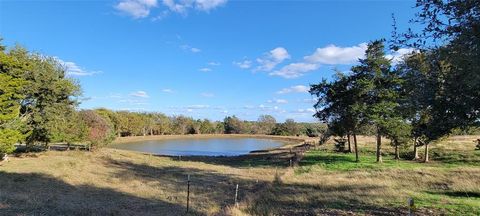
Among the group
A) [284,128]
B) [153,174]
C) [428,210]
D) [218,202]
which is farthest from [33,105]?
[284,128]

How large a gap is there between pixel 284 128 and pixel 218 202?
131 meters

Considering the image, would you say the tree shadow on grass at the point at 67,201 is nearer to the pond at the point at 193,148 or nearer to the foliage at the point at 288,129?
the pond at the point at 193,148

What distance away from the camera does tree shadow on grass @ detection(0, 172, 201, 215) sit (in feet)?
45.0

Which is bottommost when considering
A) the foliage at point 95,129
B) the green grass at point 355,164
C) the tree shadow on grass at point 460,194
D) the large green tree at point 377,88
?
the tree shadow on grass at point 460,194

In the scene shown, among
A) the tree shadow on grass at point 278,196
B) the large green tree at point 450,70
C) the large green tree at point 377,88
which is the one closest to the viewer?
→ the large green tree at point 450,70

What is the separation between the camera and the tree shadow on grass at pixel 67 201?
45.0 feet

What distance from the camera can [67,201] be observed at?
627 inches

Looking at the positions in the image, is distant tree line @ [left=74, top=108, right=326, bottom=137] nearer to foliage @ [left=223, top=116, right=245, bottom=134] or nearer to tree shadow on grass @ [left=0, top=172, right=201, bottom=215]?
foliage @ [left=223, top=116, right=245, bottom=134]

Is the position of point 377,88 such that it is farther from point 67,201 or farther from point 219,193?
point 67,201

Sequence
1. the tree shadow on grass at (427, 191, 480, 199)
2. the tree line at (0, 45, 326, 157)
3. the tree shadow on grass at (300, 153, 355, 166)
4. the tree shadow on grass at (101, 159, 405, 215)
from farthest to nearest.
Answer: the tree shadow on grass at (300, 153, 355, 166), the tree line at (0, 45, 326, 157), the tree shadow on grass at (427, 191, 480, 199), the tree shadow on grass at (101, 159, 405, 215)

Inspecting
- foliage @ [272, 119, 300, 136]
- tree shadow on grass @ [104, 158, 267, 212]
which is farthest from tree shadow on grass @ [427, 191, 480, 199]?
foliage @ [272, 119, 300, 136]

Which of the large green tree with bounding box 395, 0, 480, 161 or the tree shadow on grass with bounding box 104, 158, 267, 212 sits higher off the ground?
the large green tree with bounding box 395, 0, 480, 161

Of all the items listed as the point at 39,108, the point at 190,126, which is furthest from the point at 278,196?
the point at 190,126

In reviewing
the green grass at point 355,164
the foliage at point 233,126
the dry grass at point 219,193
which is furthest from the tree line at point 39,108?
the foliage at point 233,126
